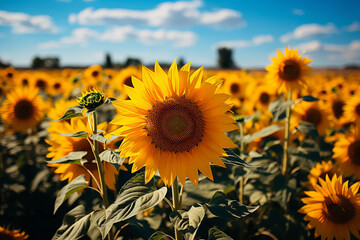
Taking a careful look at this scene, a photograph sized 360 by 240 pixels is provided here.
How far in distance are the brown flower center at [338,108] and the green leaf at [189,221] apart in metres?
4.29

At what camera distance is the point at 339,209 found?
2125 mm

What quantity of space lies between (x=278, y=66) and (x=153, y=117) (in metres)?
2.12

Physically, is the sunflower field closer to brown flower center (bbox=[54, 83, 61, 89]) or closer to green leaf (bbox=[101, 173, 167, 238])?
green leaf (bbox=[101, 173, 167, 238])

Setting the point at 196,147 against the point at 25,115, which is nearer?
the point at 196,147

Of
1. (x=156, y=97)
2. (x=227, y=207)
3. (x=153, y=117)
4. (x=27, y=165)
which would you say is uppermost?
(x=156, y=97)

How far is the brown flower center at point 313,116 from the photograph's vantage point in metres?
3.86

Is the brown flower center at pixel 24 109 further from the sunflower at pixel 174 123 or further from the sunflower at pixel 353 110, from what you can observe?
the sunflower at pixel 353 110

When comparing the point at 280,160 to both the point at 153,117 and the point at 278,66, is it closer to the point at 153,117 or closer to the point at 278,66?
the point at 278,66

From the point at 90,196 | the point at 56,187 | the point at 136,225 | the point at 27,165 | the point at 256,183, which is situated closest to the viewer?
the point at 136,225

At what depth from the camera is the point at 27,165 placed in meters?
4.33

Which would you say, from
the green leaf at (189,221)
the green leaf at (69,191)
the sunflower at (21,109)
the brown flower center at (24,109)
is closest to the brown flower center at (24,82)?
the sunflower at (21,109)

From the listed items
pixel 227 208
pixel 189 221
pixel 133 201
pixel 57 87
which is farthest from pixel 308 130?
pixel 57 87

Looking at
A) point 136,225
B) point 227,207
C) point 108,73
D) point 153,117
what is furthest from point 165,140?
point 108,73

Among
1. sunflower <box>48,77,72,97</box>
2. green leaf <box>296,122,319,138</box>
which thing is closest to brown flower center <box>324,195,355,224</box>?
green leaf <box>296,122,319,138</box>
